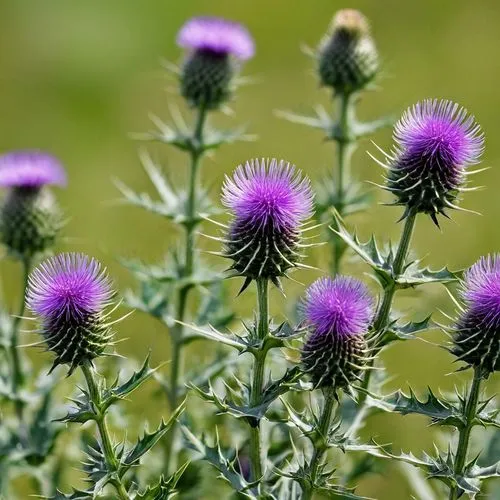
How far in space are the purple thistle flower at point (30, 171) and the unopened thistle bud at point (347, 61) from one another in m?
1.38

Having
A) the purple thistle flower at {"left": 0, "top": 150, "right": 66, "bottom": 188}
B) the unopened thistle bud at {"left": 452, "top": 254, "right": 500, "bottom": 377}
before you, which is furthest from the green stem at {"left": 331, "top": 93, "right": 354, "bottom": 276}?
the unopened thistle bud at {"left": 452, "top": 254, "right": 500, "bottom": 377}

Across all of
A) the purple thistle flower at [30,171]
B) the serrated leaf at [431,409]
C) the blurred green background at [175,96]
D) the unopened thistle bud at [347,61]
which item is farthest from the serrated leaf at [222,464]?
the blurred green background at [175,96]

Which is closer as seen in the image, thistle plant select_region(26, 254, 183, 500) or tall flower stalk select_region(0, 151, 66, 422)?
thistle plant select_region(26, 254, 183, 500)

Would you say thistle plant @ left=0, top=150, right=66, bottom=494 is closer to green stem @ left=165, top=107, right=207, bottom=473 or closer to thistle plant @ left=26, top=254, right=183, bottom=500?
green stem @ left=165, top=107, right=207, bottom=473

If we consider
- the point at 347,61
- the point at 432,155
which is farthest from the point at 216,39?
the point at 432,155

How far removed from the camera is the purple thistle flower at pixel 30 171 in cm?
425

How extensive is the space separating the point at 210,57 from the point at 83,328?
7.08 ft

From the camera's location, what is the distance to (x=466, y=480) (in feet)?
9.18

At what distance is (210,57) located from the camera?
177 inches

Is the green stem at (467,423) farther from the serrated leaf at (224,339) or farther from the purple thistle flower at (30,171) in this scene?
the purple thistle flower at (30,171)

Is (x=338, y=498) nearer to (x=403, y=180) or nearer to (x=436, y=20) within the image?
(x=403, y=180)

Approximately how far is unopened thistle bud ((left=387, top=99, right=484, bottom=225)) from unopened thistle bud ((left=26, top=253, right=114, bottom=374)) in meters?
1.00

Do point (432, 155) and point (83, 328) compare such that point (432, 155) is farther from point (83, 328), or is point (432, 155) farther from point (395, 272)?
point (83, 328)

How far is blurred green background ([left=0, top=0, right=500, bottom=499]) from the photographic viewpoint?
7.57 m
